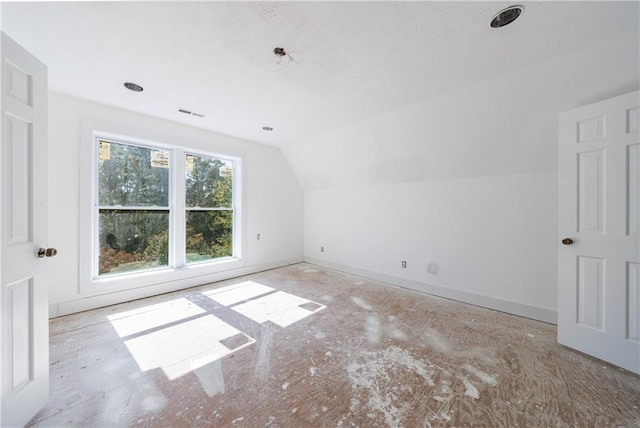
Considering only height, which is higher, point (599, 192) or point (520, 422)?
point (599, 192)

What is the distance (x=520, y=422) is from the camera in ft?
4.61

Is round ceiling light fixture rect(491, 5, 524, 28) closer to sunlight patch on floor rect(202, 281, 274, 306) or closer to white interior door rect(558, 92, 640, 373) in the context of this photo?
white interior door rect(558, 92, 640, 373)

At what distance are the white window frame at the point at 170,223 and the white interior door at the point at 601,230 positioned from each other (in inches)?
172

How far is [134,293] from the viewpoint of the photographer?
3236 millimetres

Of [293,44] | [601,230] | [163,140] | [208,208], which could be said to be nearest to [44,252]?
[293,44]

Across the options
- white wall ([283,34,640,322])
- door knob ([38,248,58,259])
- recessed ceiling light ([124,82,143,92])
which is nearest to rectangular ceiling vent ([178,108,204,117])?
recessed ceiling light ([124,82,143,92])

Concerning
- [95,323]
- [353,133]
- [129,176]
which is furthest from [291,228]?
[95,323]

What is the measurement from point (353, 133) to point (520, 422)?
3.47 m

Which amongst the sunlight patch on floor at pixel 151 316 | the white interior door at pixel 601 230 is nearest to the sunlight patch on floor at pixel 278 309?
the sunlight patch on floor at pixel 151 316

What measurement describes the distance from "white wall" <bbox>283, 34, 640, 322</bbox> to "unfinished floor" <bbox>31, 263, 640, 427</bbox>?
0.58 metres

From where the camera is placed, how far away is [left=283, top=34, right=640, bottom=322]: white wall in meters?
2.19

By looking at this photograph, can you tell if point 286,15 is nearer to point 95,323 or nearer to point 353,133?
point 353,133

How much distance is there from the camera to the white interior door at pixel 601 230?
1841 millimetres

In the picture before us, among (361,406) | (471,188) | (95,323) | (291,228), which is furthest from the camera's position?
(291,228)
